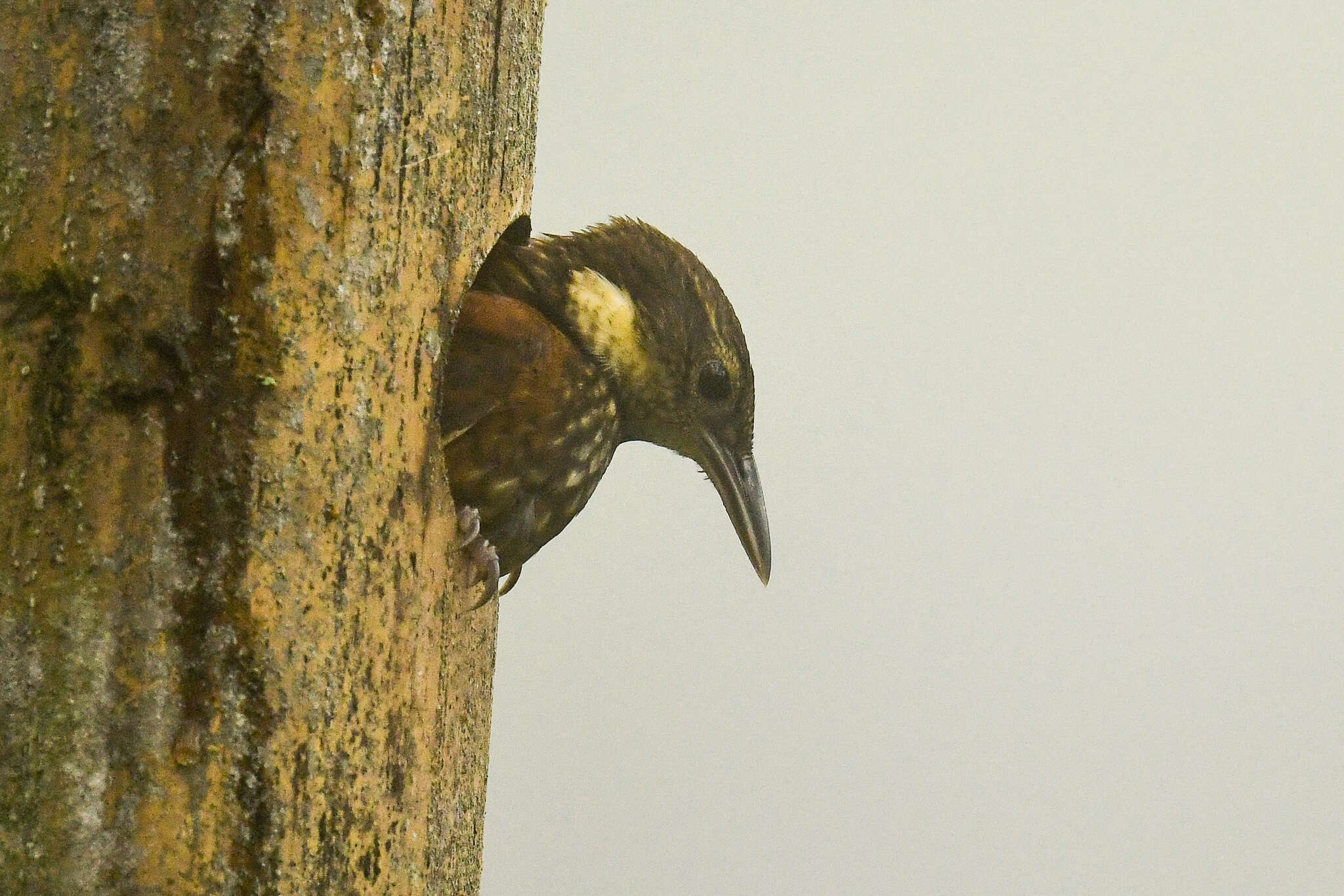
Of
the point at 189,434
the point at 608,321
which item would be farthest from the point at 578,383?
the point at 189,434

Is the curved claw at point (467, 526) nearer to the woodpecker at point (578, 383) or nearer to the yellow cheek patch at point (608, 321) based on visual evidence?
the woodpecker at point (578, 383)

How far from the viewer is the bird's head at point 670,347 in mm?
1395

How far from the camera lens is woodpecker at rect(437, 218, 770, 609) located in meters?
1.21

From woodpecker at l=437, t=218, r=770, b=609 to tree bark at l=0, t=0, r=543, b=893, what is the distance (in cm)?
17

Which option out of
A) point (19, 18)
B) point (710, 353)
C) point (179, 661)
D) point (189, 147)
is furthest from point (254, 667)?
point (710, 353)

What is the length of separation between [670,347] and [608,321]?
9 cm

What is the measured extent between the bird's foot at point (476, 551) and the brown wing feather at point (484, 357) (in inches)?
3.4

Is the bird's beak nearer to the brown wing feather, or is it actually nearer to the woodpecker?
the woodpecker

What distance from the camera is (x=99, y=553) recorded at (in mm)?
885

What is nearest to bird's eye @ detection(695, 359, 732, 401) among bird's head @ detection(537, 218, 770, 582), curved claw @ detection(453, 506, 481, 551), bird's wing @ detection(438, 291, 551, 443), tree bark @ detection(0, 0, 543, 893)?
bird's head @ detection(537, 218, 770, 582)

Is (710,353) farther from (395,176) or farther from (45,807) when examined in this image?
(45,807)

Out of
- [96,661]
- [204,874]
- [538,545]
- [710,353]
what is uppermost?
[710,353]

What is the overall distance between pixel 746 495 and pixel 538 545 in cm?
31

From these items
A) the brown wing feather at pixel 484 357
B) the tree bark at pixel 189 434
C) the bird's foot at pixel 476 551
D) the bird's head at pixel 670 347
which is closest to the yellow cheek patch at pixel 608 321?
the bird's head at pixel 670 347
